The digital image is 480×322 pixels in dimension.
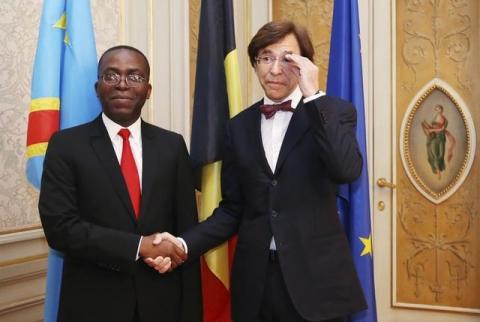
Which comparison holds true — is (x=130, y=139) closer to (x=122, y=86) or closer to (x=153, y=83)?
(x=122, y=86)

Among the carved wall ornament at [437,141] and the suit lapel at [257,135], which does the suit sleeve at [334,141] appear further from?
the carved wall ornament at [437,141]

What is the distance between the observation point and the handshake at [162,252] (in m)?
1.58

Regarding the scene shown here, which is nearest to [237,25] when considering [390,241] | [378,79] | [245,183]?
[378,79]

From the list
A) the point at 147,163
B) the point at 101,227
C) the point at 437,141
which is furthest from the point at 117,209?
the point at 437,141

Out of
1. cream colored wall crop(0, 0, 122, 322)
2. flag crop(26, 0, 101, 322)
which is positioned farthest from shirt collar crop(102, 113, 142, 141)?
cream colored wall crop(0, 0, 122, 322)

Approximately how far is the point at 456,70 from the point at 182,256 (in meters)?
2.26

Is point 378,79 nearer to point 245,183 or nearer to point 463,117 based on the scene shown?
point 463,117

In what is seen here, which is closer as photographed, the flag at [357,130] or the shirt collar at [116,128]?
the shirt collar at [116,128]

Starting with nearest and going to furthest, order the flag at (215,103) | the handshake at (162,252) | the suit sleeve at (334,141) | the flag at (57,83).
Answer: the suit sleeve at (334,141), the handshake at (162,252), the flag at (57,83), the flag at (215,103)

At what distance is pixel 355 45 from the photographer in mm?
2180

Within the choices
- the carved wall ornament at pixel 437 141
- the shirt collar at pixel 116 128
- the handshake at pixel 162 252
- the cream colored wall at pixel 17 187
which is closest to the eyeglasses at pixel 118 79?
the shirt collar at pixel 116 128

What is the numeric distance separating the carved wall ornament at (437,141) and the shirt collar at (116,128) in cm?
205

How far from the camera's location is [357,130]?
2.19m

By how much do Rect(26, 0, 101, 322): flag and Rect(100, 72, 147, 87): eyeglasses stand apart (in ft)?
0.86
